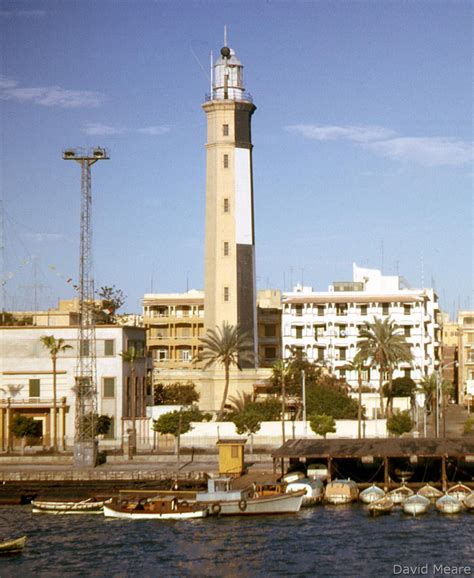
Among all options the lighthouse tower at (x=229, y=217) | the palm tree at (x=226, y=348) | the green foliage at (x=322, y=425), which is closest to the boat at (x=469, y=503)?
the green foliage at (x=322, y=425)

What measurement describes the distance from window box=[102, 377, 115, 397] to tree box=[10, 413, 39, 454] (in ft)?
25.2

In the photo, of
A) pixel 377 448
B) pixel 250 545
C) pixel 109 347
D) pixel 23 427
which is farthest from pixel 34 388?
pixel 250 545

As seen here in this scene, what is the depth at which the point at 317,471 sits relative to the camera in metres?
73.4

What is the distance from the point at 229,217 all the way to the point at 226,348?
12.3 metres

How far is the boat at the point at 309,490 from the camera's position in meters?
66.9

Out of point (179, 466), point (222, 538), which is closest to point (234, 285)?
point (179, 466)

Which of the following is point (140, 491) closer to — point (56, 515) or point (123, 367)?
point (56, 515)

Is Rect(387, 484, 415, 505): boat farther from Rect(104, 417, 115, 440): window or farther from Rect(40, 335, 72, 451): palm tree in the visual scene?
Rect(104, 417, 115, 440): window

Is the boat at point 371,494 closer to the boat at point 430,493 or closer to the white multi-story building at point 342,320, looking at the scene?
the boat at point 430,493

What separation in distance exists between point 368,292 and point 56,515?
240 ft

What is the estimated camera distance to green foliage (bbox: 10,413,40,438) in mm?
87375

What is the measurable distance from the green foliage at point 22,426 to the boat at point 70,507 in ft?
66.2

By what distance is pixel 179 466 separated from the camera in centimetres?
7844

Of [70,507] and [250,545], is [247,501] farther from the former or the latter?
[70,507]
